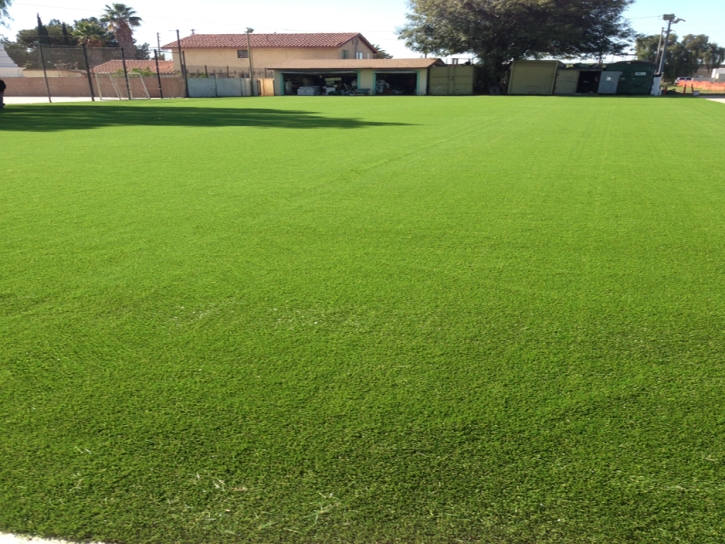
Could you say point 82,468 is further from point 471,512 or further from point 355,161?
point 355,161

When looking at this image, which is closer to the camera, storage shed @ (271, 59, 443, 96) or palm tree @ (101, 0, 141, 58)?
storage shed @ (271, 59, 443, 96)

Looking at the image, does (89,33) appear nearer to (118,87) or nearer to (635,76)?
(118,87)

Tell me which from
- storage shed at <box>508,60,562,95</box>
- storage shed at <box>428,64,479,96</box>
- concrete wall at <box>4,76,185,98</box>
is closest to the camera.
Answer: concrete wall at <box>4,76,185,98</box>

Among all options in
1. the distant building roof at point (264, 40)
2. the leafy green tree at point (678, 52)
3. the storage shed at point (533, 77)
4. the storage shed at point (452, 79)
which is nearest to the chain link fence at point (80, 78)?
the distant building roof at point (264, 40)

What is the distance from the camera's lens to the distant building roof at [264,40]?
52.7 meters

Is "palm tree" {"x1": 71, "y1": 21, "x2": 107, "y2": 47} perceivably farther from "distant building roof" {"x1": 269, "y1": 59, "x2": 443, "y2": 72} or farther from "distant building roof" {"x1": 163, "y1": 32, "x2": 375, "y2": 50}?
"distant building roof" {"x1": 269, "y1": 59, "x2": 443, "y2": 72}

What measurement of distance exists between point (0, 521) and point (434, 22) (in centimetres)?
4931

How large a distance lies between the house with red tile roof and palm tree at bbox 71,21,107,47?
10930 millimetres

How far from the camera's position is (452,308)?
10.3 feet

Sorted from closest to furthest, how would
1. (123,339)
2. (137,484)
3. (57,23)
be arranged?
1. (137,484)
2. (123,339)
3. (57,23)

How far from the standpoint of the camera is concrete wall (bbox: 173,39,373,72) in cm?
5275

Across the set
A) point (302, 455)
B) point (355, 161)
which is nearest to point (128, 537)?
point (302, 455)

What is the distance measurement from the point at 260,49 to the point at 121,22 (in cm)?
2387

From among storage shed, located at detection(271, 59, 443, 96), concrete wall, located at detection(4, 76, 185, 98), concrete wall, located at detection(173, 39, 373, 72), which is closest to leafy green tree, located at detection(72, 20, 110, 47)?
concrete wall, located at detection(173, 39, 373, 72)
